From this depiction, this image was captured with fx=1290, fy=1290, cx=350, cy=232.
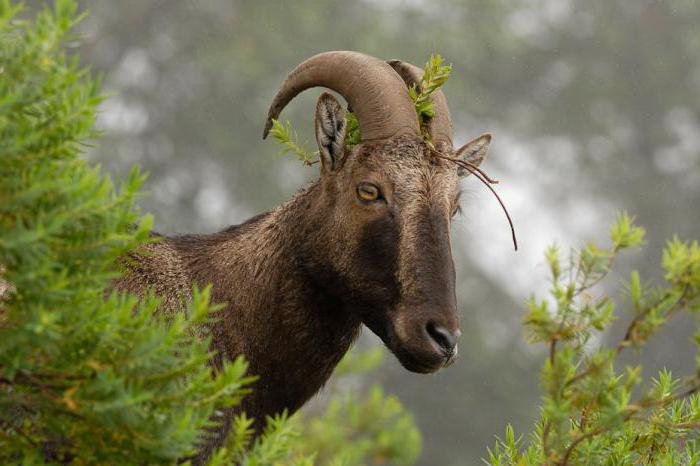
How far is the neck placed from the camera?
6.78m

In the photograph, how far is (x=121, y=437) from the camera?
420cm

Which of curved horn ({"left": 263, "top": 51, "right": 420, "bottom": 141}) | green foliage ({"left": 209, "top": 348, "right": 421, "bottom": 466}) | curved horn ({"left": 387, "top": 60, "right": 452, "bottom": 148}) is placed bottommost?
curved horn ({"left": 263, "top": 51, "right": 420, "bottom": 141})

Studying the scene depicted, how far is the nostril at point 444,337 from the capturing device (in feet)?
20.1

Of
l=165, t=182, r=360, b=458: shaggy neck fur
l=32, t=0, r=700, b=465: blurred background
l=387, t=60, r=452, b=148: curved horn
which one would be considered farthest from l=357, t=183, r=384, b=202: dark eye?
l=32, t=0, r=700, b=465: blurred background

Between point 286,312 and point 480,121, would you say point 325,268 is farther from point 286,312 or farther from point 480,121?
point 480,121

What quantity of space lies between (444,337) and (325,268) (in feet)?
3.05

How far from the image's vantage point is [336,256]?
674cm

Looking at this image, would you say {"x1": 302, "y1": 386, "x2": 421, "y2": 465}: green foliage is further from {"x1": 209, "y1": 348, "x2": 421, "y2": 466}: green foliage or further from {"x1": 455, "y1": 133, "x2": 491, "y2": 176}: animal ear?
{"x1": 455, "y1": 133, "x2": 491, "y2": 176}: animal ear

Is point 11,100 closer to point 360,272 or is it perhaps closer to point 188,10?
point 360,272

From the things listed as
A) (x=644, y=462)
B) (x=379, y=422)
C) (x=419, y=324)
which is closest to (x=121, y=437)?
(x=419, y=324)

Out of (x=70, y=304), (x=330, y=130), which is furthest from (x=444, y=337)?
(x=70, y=304)

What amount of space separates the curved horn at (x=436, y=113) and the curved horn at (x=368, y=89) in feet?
0.55

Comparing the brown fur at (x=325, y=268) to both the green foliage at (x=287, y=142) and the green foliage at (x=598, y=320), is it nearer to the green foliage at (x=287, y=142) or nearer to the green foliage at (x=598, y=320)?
the green foliage at (x=287, y=142)

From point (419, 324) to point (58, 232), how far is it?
2515mm
